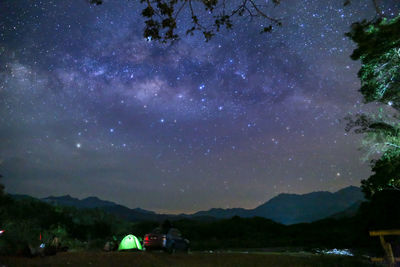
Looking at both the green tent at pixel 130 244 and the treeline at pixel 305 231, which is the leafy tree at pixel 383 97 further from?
the green tent at pixel 130 244

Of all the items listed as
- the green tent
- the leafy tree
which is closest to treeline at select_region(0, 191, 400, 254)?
the green tent

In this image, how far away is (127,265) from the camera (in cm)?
1341

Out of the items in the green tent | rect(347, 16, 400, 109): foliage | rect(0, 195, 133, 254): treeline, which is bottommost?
the green tent

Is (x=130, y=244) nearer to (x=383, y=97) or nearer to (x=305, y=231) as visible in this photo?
(x=383, y=97)

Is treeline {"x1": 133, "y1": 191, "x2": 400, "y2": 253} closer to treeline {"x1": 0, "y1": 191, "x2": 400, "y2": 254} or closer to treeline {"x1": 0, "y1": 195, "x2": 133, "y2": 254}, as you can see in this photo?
treeline {"x1": 0, "y1": 191, "x2": 400, "y2": 254}

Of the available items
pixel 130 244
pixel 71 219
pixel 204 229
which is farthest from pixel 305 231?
pixel 130 244

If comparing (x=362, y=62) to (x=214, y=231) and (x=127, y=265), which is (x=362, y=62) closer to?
(x=127, y=265)

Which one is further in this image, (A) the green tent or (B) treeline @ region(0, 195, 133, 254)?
(B) treeline @ region(0, 195, 133, 254)

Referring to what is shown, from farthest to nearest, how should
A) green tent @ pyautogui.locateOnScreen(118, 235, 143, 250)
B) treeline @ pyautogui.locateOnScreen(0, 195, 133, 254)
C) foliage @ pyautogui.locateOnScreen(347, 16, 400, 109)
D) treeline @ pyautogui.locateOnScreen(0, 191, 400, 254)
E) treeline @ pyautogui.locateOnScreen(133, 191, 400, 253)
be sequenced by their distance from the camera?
1. treeline @ pyautogui.locateOnScreen(0, 195, 133, 254)
2. treeline @ pyautogui.locateOnScreen(133, 191, 400, 253)
3. treeline @ pyautogui.locateOnScreen(0, 191, 400, 254)
4. green tent @ pyautogui.locateOnScreen(118, 235, 143, 250)
5. foliage @ pyautogui.locateOnScreen(347, 16, 400, 109)

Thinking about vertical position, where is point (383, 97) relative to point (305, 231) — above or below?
above

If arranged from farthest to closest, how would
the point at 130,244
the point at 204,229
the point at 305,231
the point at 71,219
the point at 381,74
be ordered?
the point at 204,229, the point at 305,231, the point at 71,219, the point at 130,244, the point at 381,74

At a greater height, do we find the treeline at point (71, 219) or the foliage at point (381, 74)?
the foliage at point (381, 74)

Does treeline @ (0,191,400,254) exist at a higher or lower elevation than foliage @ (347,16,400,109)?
lower

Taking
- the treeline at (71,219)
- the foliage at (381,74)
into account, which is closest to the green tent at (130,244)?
the treeline at (71,219)
